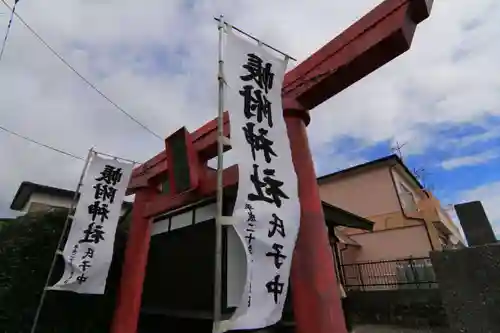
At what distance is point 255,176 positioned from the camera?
355cm

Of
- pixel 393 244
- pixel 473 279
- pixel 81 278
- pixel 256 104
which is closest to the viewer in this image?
pixel 473 279

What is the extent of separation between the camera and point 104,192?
7383mm

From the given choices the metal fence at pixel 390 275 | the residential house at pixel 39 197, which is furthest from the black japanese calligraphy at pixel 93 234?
the metal fence at pixel 390 275

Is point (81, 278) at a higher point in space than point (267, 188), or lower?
lower

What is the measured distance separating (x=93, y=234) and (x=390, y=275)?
473 inches

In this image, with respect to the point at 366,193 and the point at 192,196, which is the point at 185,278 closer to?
the point at 192,196

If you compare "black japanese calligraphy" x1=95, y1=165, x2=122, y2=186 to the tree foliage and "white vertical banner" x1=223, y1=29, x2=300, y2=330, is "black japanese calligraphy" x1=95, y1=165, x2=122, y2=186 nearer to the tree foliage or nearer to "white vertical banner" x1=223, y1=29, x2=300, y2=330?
the tree foliage

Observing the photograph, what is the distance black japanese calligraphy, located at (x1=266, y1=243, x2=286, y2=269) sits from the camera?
332cm

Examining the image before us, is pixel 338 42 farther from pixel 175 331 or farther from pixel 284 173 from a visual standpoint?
pixel 175 331

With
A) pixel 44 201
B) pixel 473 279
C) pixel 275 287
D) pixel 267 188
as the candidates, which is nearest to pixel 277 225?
pixel 267 188

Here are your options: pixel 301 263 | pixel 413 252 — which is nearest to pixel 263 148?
pixel 301 263

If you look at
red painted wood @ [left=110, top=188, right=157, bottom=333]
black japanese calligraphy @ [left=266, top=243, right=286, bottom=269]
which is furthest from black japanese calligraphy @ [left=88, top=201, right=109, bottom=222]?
A: black japanese calligraphy @ [left=266, top=243, right=286, bottom=269]

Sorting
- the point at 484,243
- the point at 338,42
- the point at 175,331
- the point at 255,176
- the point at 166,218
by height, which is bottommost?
the point at 175,331

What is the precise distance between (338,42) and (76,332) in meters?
8.40
